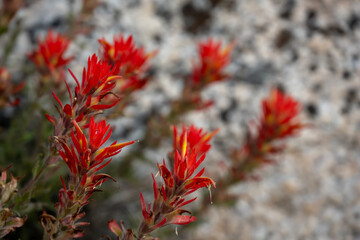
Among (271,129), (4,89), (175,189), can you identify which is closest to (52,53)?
(4,89)

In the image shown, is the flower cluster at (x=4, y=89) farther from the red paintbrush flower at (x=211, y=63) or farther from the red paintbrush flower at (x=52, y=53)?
the red paintbrush flower at (x=211, y=63)

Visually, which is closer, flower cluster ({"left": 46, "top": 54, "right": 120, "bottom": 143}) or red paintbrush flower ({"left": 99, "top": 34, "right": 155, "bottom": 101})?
flower cluster ({"left": 46, "top": 54, "right": 120, "bottom": 143})

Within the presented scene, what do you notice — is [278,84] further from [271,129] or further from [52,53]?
[52,53]

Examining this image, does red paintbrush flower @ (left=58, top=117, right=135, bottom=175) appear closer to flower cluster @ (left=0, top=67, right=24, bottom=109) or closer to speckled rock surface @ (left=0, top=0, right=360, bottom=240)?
flower cluster @ (left=0, top=67, right=24, bottom=109)

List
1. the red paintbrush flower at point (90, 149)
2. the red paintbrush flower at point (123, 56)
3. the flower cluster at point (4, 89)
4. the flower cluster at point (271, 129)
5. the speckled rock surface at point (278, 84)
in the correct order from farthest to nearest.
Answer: the speckled rock surface at point (278, 84) → the flower cluster at point (271, 129) → the flower cluster at point (4, 89) → the red paintbrush flower at point (123, 56) → the red paintbrush flower at point (90, 149)

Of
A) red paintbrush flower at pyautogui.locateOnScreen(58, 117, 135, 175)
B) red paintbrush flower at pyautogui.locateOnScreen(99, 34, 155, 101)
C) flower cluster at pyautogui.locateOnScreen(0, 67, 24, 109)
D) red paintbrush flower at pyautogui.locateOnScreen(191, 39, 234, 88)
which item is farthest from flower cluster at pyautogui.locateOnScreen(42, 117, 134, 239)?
red paintbrush flower at pyautogui.locateOnScreen(191, 39, 234, 88)

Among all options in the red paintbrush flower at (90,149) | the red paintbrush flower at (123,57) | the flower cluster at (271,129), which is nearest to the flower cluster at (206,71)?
the flower cluster at (271,129)

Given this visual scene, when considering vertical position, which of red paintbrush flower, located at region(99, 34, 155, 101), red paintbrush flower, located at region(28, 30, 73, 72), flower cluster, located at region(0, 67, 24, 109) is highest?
red paintbrush flower, located at region(28, 30, 73, 72)
